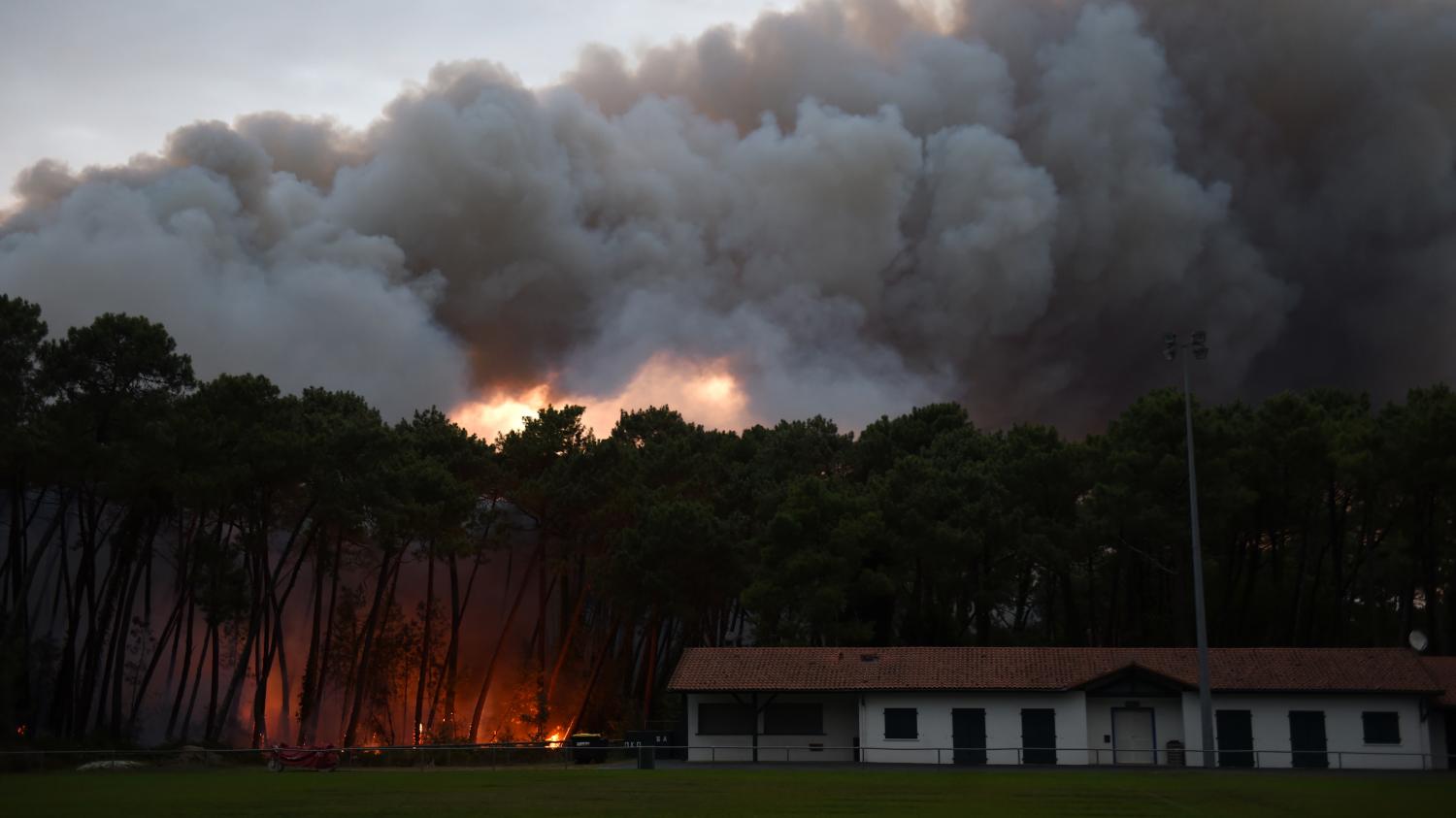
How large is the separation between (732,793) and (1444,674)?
3236cm

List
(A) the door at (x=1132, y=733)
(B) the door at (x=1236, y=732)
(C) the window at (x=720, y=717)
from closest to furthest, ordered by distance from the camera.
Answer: (B) the door at (x=1236, y=732), (A) the door at (x=1132, y=733), (C) the window at (x=720, y=717)

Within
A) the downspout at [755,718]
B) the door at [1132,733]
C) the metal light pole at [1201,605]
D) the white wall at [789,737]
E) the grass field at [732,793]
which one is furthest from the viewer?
the downspout at [755,718]

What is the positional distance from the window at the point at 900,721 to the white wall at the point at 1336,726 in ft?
31.2

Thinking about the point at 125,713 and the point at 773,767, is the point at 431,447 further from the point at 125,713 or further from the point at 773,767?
the point at 773,767

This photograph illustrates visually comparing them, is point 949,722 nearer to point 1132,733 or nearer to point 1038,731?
point 1038,731

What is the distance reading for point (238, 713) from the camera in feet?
218

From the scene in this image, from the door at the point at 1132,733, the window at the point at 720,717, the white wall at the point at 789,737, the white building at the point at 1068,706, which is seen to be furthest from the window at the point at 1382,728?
the window at the point at 720,717

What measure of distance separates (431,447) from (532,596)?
16577mm

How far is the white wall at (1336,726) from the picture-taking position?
44.1 m

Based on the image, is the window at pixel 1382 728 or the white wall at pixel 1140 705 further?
the white wall at pixel 1140 705

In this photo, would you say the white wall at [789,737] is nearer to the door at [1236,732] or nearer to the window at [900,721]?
the window at [900,721]

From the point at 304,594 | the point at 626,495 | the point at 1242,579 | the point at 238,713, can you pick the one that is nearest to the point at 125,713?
the point at 238,713

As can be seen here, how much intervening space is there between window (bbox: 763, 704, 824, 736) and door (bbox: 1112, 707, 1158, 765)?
1056 centimetres

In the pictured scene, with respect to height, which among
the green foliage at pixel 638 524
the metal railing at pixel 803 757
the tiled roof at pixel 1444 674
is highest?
the green foliage at pixel 638 524
